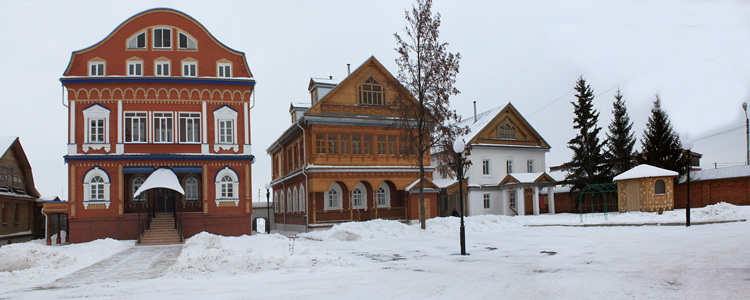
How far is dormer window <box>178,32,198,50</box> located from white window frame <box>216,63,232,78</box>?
5.23 ft

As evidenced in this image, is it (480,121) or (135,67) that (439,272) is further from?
(480,121)

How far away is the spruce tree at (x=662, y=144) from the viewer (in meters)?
37.5

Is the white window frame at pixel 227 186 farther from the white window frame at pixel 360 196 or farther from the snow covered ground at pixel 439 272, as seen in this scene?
the white window frame at pixel 360 196

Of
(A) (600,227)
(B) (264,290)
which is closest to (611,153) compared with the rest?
(A) (600,227)

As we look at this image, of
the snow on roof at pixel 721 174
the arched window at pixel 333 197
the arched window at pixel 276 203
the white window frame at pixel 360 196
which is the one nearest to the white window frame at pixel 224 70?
the arched window at pixel 333 197

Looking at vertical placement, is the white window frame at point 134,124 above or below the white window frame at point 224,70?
below

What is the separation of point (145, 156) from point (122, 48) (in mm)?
5858

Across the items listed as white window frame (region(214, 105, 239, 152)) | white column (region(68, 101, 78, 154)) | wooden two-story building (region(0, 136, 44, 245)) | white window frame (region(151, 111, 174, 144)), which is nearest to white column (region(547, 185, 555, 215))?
white window frame (region(214, 105, 239, 152))

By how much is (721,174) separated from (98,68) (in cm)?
3620

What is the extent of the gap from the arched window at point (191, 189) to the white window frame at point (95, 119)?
4497 millimetres

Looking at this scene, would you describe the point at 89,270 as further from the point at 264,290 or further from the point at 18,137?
the point at 18,137

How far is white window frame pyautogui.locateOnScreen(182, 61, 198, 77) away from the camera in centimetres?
2912

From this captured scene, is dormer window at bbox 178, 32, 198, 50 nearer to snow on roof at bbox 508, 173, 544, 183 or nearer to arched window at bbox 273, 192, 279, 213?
arched window at bbox 273, 192, 279, 213

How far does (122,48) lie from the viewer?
28656 mm
